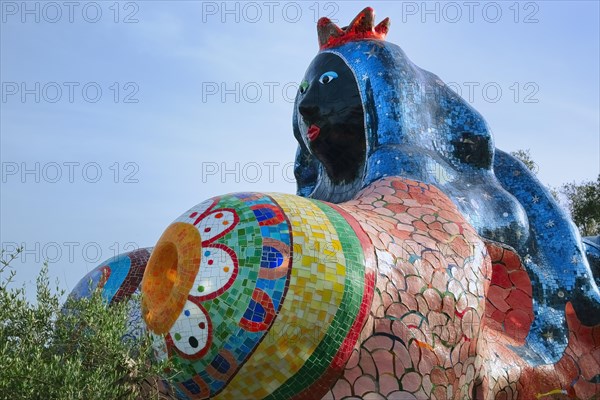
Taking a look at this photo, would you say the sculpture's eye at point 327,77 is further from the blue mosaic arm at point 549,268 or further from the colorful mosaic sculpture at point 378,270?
the blue mosaic arm at point 549,268

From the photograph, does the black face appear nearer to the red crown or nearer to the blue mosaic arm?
the red crown

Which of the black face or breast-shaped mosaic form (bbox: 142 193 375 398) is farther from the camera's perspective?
the black face

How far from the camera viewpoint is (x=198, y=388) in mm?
5676

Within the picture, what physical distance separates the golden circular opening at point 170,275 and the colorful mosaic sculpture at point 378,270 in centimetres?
1

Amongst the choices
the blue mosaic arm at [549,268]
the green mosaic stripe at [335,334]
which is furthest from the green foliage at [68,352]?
the blue mosaic arm at [549,268]

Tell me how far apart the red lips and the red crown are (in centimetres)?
99

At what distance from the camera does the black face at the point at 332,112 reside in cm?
842

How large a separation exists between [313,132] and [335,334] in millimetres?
3357

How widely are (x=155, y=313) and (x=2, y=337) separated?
41.3 inches

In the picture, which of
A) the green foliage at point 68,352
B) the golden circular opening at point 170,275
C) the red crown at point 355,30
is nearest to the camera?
the green foliage at point 68,352

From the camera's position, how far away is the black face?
8422mm

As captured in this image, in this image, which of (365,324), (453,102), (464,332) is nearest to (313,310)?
(365,324)

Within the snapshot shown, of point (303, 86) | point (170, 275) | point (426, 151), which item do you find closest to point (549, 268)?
point (426, 151)

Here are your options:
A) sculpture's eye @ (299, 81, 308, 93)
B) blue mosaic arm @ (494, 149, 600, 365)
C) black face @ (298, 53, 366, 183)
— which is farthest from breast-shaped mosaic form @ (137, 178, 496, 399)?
sculpture's eye @ (299, 81, 308, 93)
